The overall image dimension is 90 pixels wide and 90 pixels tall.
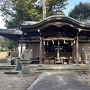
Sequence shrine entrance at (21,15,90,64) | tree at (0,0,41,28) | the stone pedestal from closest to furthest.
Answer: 1. the stone pedestal
2. shrine entrance at (21,15,90,64)
3. tree at (0,0,41,28)

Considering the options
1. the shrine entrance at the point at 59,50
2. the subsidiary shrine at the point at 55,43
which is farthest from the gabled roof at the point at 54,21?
the shrine entrance at the point at 59,50

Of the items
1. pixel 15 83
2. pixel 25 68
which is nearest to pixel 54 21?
pixel 25 68

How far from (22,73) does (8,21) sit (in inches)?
809

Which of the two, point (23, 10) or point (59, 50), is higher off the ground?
point (23, 10)

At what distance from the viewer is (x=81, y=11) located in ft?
124

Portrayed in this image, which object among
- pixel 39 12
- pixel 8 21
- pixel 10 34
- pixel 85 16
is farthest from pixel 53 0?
pixel 10 34

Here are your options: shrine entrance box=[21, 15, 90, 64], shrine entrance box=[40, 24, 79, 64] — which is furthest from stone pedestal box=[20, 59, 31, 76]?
shrine entrance box=[40, 24, 79, 64]

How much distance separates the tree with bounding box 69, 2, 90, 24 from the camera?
3769 cm

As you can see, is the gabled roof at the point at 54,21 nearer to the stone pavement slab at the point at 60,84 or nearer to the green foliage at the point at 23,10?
the stone pavement slab at the point at 60,84

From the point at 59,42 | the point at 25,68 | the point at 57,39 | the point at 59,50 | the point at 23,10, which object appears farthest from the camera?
the point at 23,10

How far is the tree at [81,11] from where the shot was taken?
3769 centimetres

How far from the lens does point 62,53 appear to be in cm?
1798

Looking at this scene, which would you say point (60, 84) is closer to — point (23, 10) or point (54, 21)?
point (54, 21)

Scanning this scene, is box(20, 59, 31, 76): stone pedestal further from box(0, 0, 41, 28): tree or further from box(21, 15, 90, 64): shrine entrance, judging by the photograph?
box(0, 0, 41, 28): tree
